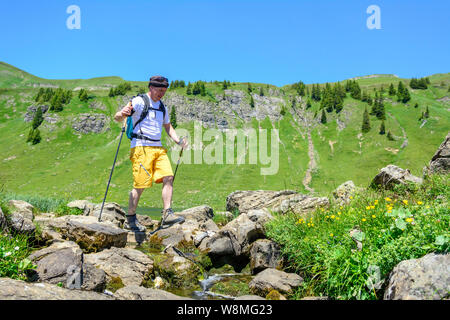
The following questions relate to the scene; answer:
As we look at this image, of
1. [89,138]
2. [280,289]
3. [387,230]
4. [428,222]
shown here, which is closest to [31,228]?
[280,289]

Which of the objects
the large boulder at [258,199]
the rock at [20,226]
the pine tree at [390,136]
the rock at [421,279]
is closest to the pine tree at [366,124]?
the pine tree at [390,136]

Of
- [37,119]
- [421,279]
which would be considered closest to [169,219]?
[421,279]

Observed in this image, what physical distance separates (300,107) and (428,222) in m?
149

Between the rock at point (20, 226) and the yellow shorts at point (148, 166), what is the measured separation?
310cm

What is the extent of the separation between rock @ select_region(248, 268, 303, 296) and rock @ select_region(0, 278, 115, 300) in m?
3.24

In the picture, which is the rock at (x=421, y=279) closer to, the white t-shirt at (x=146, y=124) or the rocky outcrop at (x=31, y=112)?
the white t-shirt at (x=146, y=124)

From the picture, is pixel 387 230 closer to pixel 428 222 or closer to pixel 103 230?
pixel 428 222

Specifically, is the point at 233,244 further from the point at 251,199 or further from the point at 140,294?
the point at 251,199

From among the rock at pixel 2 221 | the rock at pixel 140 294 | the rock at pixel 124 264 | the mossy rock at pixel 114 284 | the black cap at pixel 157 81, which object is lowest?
the mossy rock at pixel 114 284

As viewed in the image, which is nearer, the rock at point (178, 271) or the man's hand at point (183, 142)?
the rock at point (178, 271)

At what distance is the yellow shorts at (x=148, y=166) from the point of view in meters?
8.95

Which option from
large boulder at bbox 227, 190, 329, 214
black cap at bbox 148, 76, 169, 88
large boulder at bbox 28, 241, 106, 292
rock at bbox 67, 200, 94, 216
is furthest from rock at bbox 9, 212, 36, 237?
large boulder at bbox 227, 190, 329, 214

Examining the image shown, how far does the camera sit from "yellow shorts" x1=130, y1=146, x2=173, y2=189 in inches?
352

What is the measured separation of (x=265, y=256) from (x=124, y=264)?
3.39m
